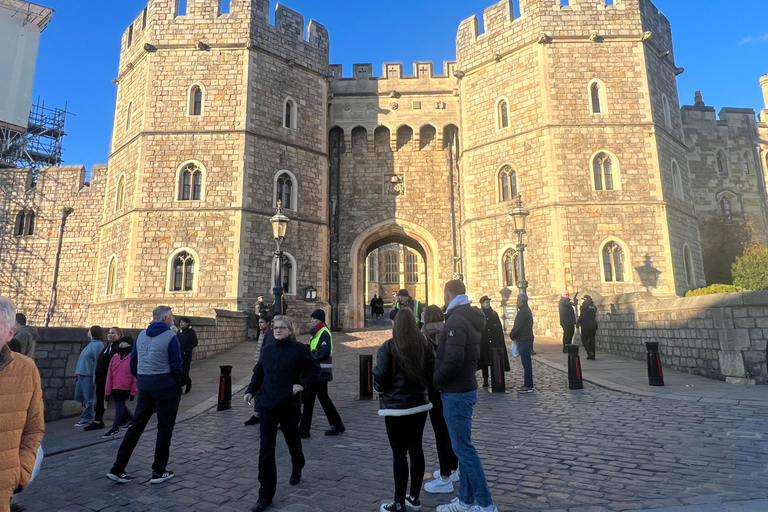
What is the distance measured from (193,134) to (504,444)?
16.7 m

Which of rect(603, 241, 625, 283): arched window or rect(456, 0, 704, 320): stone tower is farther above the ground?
rect(456, 0, 704, 320): stone tower

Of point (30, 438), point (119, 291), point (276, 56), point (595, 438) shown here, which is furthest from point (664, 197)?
point (119, 291)

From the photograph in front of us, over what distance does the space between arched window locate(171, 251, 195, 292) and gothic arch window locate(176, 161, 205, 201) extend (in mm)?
2208

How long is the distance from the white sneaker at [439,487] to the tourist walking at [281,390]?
1180 mm

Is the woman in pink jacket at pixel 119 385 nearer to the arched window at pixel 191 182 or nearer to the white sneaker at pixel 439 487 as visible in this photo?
the white sneaker at pixel 439 487

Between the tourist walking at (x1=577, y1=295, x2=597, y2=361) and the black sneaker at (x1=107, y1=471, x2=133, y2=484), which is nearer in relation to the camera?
the black sneaker at (x1=107, y1=471, x2=133, y2=484)

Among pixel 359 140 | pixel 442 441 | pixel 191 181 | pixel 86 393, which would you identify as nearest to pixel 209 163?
pixel 191 181

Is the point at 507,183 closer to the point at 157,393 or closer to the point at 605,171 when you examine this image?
the point at 605,171

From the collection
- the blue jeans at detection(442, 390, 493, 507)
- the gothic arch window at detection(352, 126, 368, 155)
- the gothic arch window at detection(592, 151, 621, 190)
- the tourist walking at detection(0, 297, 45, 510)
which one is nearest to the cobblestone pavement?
the blue jeans at detection(442, 390, 493, 507)

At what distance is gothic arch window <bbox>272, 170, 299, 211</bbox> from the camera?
18.5 m

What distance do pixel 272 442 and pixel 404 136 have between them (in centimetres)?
1972

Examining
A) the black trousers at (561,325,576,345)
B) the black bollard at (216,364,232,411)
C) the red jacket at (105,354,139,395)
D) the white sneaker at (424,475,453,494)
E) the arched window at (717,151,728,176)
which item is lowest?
the white sneaker at (424,475,453,494)

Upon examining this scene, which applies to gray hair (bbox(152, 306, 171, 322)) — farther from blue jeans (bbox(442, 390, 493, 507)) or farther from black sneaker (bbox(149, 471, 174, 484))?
blue jeans (bbox(442, 390, 493, 507))

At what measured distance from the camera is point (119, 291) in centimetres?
1698
